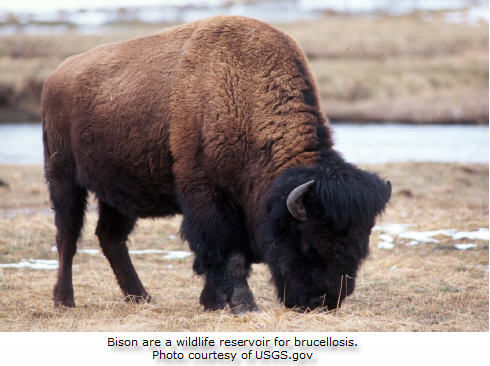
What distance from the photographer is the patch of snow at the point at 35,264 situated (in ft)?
27.2

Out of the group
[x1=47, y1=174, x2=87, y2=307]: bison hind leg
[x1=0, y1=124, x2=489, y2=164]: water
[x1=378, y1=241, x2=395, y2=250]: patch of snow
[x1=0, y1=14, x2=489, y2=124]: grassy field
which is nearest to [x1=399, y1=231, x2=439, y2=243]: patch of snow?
[x1=378, y1=241, x2=395, y2=250]: patch of snow

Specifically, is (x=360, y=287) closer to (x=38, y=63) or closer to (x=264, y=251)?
(x=264, y=251)

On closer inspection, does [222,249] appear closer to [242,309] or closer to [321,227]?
[242,309]

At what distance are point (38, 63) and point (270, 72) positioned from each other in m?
35.2

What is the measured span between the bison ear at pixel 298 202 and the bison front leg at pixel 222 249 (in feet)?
2.71

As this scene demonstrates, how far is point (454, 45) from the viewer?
44938mm

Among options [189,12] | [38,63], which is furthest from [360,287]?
[189,12]

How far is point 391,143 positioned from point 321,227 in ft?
62.4

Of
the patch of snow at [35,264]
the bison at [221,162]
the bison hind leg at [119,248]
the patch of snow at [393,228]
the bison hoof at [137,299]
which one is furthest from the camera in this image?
the patch of snow at [393,228]

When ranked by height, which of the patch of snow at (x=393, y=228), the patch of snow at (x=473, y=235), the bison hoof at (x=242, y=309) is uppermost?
the bison hoof at (x=242, y=309)

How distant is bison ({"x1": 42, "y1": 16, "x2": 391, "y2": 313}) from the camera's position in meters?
5.32

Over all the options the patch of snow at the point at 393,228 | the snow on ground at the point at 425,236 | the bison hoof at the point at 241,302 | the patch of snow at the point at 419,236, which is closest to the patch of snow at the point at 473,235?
the snow on ground at the point at 425,236

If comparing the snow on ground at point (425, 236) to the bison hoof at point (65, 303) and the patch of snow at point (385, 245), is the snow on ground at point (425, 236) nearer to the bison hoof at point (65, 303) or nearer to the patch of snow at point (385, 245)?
the patch of snow at point (385, 245)

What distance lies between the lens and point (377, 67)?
40.7 meters
